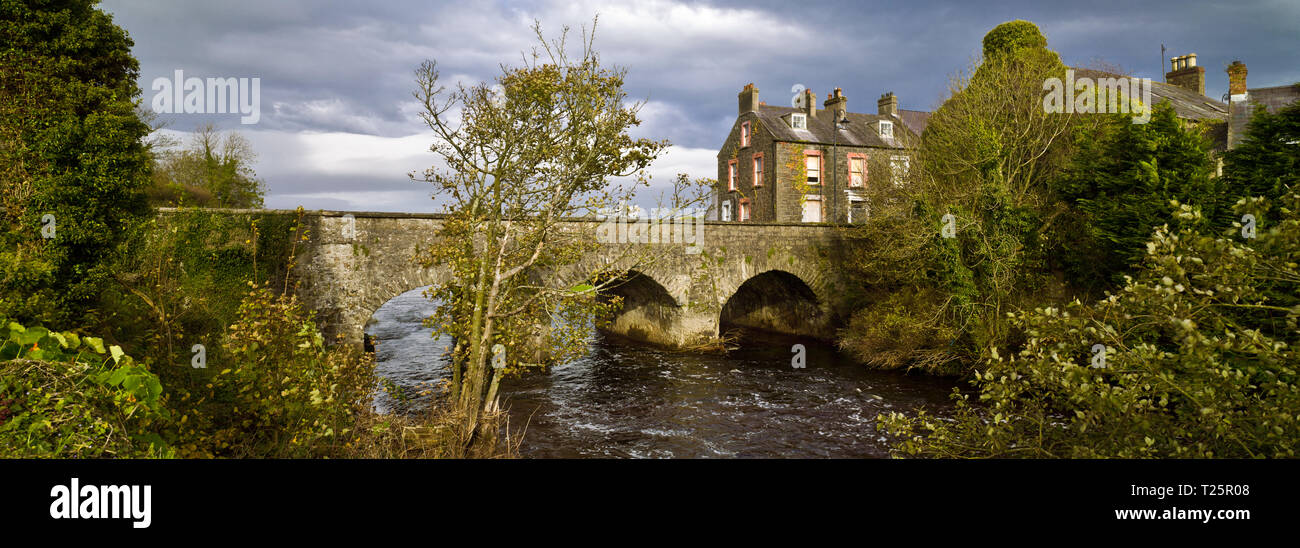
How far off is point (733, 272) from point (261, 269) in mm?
15336

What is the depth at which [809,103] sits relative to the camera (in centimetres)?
3803

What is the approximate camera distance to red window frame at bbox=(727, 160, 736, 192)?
131 ft

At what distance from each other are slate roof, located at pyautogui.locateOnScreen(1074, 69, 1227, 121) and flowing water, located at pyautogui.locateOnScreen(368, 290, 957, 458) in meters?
16.7

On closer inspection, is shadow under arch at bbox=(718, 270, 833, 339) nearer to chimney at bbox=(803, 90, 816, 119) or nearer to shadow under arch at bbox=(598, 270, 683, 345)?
shadow under arch at bbox=(598, 270, 683, 345)

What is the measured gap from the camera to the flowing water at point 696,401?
1354 centimetres

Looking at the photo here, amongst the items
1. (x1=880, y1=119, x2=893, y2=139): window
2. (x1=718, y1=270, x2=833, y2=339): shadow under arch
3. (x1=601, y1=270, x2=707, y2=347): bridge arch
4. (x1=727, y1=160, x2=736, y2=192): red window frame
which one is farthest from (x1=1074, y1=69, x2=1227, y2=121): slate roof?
(x1=601, y1=270, x2=707, y2=347): bridge arch

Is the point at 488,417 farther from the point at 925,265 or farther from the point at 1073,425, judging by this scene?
the point at 925,265

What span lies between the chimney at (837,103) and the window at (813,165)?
3508mm

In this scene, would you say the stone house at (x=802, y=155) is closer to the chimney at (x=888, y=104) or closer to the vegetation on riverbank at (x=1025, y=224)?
the chimney at (x=888, y=104)

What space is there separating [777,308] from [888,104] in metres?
17.1

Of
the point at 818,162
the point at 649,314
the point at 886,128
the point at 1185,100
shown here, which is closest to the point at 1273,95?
the point at 1185,100

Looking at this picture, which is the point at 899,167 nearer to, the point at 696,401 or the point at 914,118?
the point at 696,401

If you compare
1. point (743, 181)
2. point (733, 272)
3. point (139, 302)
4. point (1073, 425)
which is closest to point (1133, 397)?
point (1073, 425)

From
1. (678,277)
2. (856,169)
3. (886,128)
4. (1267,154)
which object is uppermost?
(886,128)
